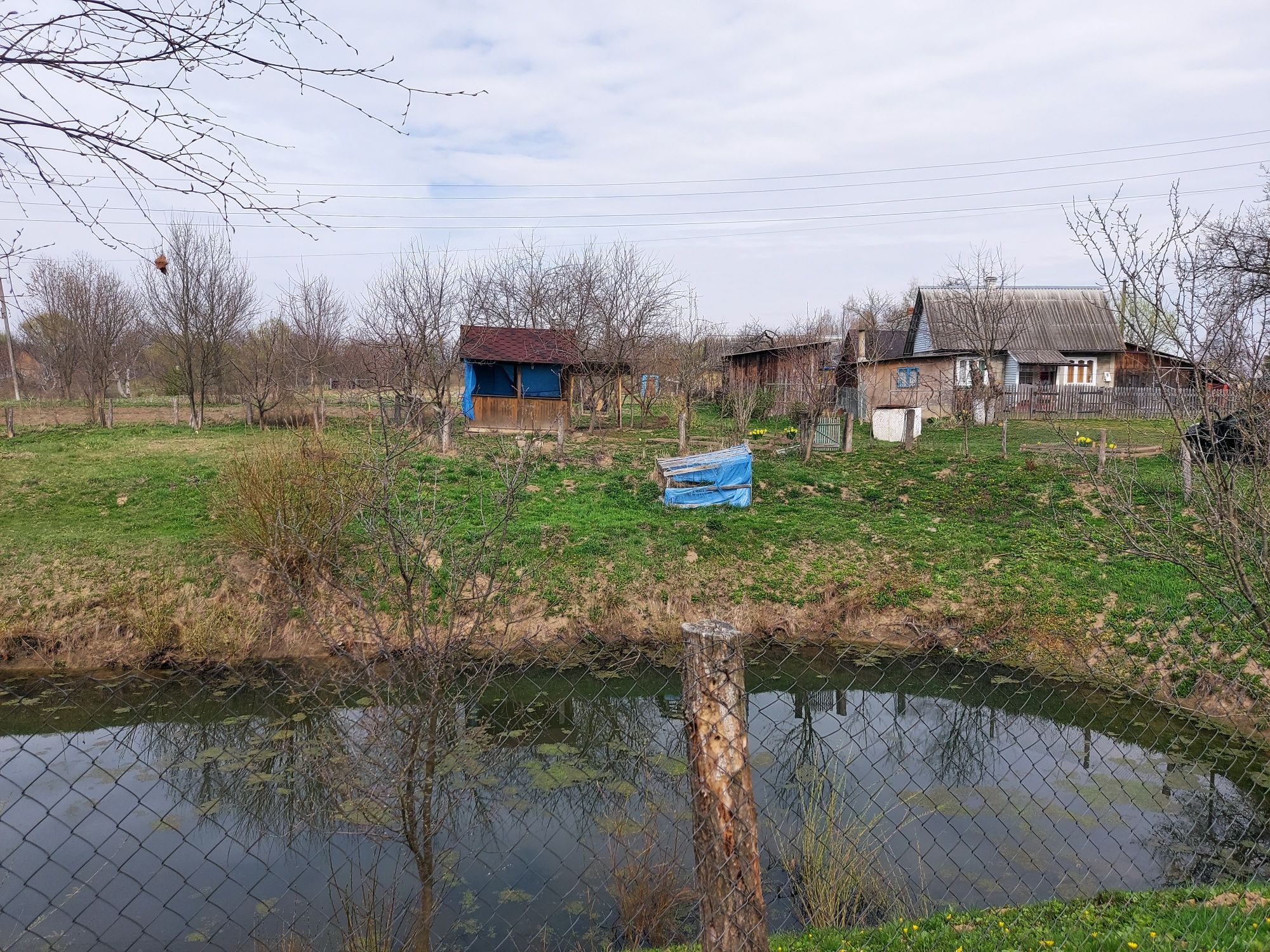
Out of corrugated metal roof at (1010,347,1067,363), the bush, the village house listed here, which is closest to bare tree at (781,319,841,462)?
the village house

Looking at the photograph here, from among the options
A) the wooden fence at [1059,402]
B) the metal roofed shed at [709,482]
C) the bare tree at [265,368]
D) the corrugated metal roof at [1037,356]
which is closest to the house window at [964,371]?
the wooden fence at [1059,402]

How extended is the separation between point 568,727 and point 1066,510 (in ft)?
27.6

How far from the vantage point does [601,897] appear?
5039 mm

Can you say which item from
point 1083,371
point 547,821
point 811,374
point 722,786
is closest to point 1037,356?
point 1083,371

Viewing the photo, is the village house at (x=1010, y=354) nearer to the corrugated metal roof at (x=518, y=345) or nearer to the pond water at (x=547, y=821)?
the corrugated metal roof at (x=518, y=345)

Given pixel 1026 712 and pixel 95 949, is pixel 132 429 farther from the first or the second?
pixel 1026 712

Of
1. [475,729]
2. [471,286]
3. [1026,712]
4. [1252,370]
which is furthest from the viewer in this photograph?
[471,286]

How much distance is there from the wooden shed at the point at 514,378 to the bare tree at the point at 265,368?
5.18 metres

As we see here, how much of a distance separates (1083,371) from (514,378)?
19797 millimetres

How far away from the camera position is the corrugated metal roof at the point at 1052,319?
1072 inches

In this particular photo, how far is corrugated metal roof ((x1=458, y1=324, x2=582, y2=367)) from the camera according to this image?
71.7 ft

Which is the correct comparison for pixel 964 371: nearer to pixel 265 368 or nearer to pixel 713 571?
pixel 713 571

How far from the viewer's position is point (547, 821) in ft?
18.6

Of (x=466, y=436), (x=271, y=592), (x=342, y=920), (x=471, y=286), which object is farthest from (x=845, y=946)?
(x=471, y=286)
